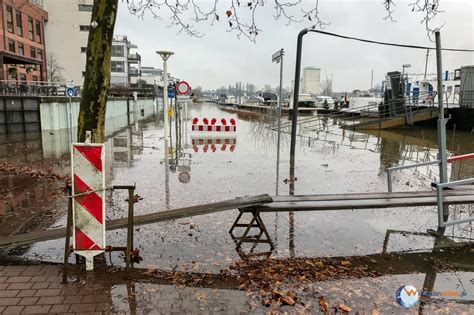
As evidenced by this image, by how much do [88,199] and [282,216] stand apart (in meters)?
3.40

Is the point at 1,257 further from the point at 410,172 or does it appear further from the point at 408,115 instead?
the point at 408,115

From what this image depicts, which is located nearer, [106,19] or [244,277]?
[244,277]

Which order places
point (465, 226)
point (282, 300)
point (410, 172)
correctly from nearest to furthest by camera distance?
point (282, 300) → point (465, 226) → point (410, 172)

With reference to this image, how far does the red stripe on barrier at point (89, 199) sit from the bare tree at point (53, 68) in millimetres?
64028

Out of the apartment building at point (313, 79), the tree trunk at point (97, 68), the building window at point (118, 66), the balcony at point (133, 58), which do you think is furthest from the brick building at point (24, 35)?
the apartment building at point (313, 79)

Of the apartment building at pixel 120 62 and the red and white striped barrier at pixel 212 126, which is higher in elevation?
the apartment building at pixel 120 62

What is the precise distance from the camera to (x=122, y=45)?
3211 inches

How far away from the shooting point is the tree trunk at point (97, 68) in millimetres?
4500

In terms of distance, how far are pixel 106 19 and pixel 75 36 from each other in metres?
67.4

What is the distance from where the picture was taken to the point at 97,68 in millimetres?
4551

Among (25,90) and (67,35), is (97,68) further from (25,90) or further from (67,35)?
(67,35)

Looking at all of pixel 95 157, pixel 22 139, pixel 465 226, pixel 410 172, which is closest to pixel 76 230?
pixel 95 157
